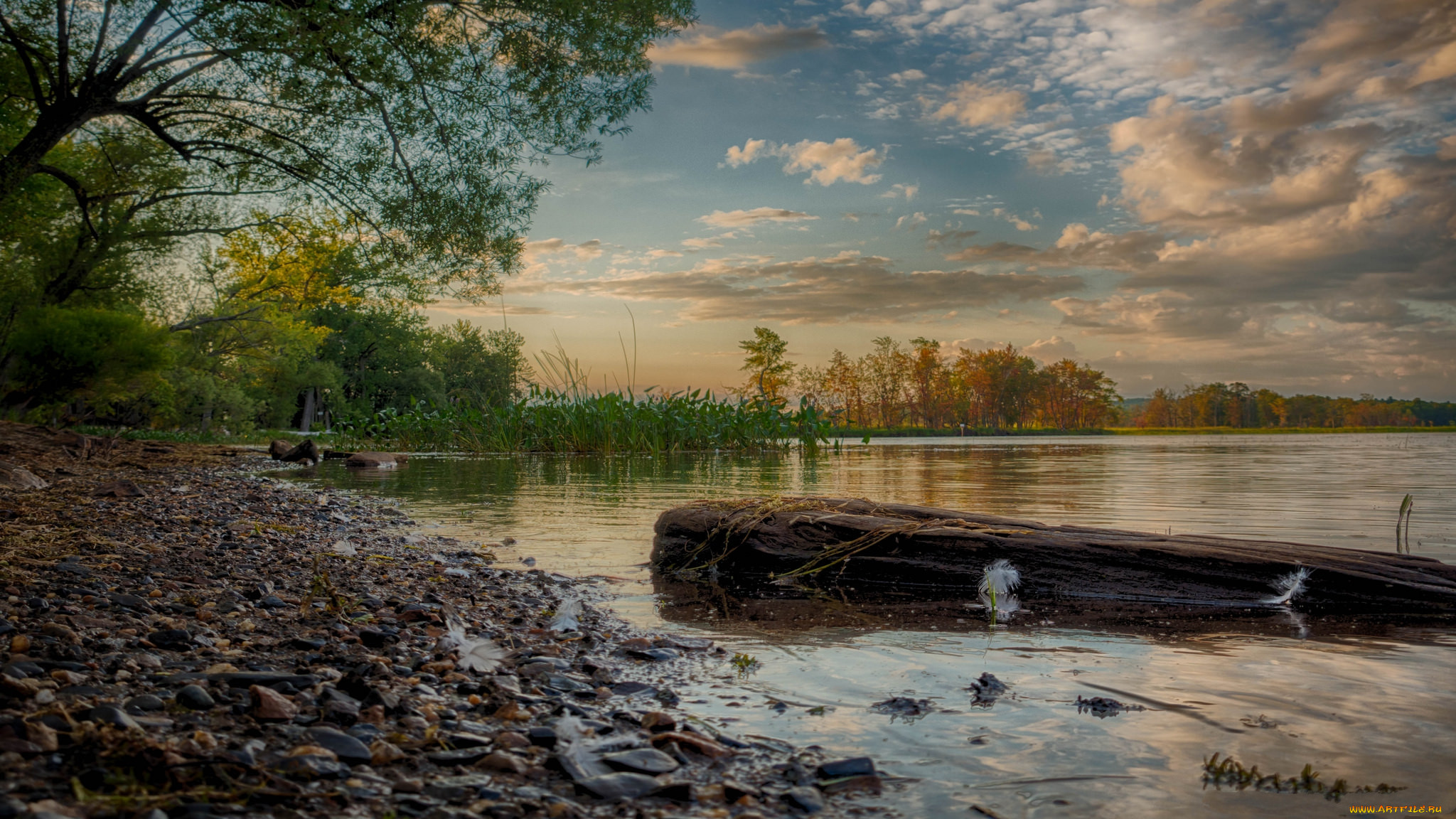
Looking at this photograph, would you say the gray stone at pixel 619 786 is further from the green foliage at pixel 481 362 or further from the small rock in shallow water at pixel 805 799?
the green foliage at pixel 481 362

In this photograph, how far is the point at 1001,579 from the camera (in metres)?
5.02

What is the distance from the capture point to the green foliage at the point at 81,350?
15.8m

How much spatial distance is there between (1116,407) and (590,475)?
88535 mm

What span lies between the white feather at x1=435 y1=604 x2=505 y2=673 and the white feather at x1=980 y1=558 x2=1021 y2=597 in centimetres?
304

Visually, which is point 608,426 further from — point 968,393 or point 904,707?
point 968,393

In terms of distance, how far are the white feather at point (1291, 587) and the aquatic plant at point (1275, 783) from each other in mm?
2716

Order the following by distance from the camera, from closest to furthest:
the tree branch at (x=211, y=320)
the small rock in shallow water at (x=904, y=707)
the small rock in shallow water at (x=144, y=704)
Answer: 1. the small rock in shallow water at (x=144, y=704)
2. the small rock in shallow water at (x=904, y=707)
3. the tree branch at (x=211, y=320)

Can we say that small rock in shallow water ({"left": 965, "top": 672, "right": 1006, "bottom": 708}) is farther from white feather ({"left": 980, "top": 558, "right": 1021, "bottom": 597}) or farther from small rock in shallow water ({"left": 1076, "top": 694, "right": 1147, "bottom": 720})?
white feather ({"left": 980, "top": 558, "right": 1021, "bottom": 597})

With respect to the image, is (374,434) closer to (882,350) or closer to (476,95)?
(476,95)

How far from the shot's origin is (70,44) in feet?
43.2

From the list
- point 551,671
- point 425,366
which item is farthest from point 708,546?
point 425,366

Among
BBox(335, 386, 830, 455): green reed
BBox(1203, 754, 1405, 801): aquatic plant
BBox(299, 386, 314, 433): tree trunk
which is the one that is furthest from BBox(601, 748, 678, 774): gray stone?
BBox(299, 386, 314, 433): tree trunk

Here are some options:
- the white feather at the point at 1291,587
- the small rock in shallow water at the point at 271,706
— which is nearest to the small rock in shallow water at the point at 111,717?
the small rock in shallow water at the point at 271,706

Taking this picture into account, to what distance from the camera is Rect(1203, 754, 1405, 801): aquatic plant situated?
221 cm
